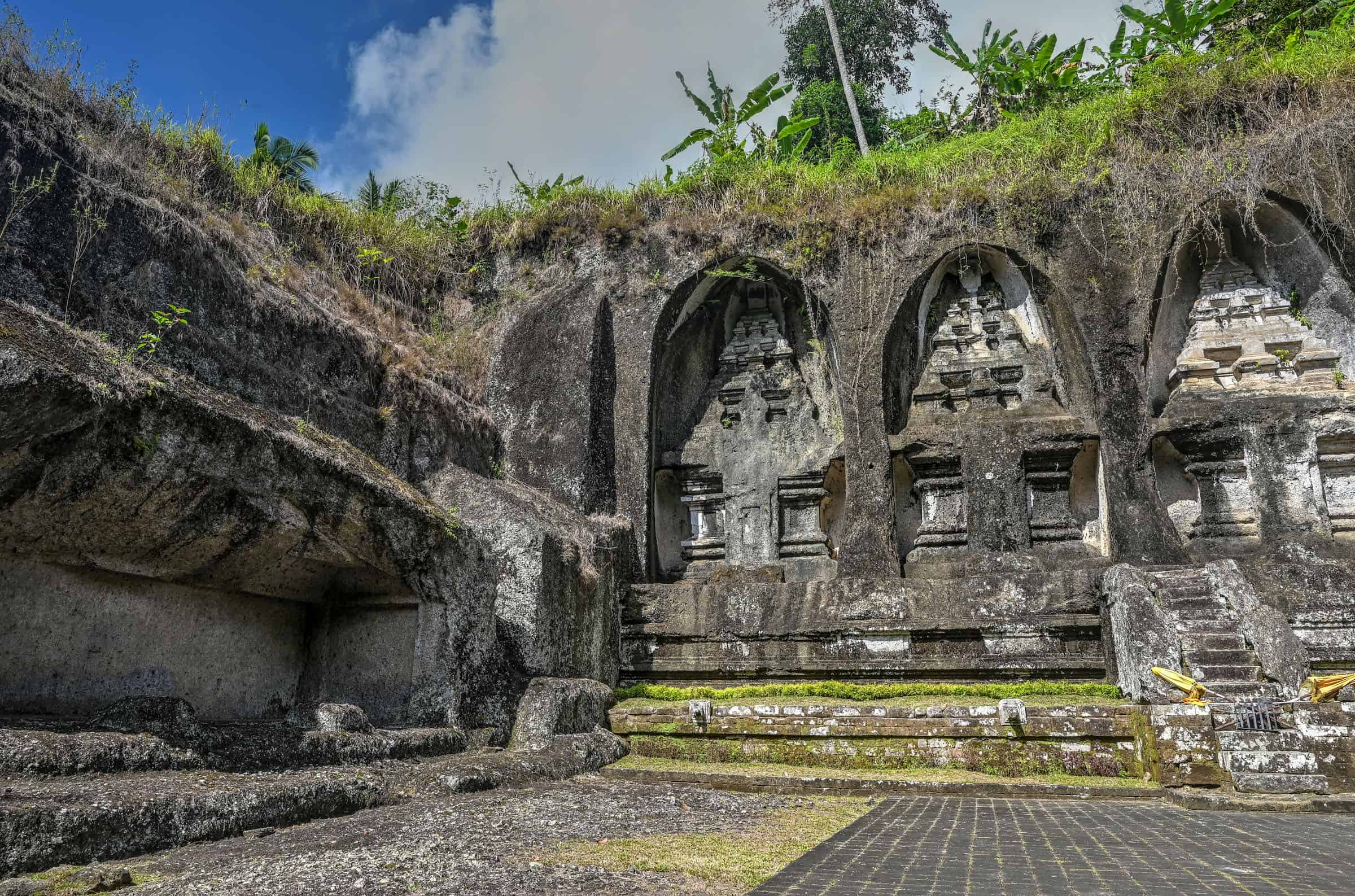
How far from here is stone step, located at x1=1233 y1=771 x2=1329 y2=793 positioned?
5102 millimetres

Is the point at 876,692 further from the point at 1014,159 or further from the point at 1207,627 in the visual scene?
the point at 1014,159

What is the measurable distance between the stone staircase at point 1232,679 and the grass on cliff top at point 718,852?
2.47 meters

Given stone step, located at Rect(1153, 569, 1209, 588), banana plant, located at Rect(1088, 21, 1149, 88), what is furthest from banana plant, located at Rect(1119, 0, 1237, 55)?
stone step, located at Rect(1153, 569, 1209, 588)

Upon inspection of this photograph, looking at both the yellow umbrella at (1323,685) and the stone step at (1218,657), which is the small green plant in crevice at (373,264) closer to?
the stone step at (1218,657)

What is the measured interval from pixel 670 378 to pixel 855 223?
286cm

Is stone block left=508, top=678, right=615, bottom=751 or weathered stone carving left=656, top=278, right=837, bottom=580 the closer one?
stone block left=508, top=678, right=615, bottom=751

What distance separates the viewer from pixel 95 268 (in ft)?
20.7

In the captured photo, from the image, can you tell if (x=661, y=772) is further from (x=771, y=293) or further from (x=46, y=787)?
(x=771, y=293)

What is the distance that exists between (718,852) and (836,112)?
18424 mm

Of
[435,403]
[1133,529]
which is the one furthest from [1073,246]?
[435,403]

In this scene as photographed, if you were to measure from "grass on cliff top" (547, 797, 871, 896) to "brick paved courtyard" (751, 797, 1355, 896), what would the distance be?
4.9 inches

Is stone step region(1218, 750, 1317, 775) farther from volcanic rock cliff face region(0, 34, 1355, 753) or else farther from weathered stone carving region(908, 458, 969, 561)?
weathered stone carving region(908, 458, 969, 561)

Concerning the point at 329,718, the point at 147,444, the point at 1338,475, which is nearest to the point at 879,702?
the point at 329,718

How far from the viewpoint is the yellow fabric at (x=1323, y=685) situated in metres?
5.67
